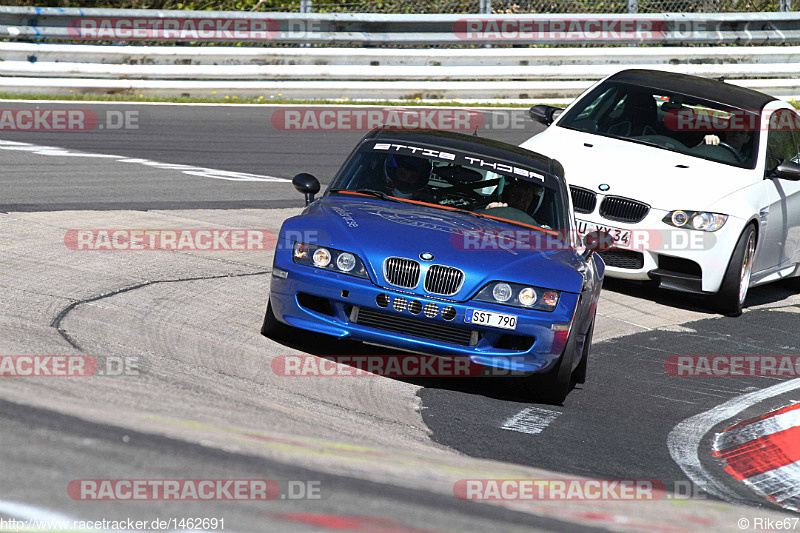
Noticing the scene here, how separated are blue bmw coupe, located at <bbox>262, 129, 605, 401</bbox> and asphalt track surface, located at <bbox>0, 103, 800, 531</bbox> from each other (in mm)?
303

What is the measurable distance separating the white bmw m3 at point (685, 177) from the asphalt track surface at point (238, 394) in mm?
426

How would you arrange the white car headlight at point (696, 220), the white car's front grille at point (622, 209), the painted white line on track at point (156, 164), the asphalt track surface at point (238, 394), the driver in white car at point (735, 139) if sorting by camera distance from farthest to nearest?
the painted white line on track at point (156, 164) → the driver in white car at point (735, 139) → the white car's front grille at point (622, 209) → the white car headlight at point (696, 220) → the asphalt track surface at point (238, 394)

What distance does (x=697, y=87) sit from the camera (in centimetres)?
1077

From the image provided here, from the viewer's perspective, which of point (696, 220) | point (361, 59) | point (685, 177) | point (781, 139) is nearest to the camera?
point (696, 220)

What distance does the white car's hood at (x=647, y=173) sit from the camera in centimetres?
939

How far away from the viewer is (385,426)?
5574 mm

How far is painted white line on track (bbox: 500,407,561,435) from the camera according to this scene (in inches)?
236

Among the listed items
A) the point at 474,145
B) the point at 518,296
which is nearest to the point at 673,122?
the point at 474,145

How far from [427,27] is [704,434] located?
44.8 feet

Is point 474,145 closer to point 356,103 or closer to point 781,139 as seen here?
point 781,139

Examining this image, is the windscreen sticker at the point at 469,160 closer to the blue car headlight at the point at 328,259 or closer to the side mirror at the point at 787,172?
the blue car headlight at the point at 328,259

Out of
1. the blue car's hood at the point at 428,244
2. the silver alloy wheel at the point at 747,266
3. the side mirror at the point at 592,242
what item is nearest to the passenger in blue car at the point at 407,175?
the blue car's hood at the point at 428,244

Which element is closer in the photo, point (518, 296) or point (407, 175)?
point (518, 296)

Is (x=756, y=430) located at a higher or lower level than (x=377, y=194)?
lower
